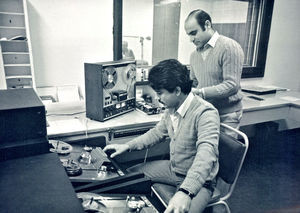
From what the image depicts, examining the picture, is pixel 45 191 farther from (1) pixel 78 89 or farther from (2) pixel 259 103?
(2) pixel 259 103

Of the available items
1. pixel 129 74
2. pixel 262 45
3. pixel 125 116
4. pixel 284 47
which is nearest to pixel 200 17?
pixel 129 74

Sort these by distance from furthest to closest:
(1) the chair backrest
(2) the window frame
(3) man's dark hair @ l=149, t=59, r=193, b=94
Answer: (2) the window frame → (1) the chair backrest → (3) man's dark hair @ l=149, t=59, r=193, b=94

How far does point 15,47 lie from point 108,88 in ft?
2.53

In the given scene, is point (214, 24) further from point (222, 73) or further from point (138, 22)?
point (222, 73)

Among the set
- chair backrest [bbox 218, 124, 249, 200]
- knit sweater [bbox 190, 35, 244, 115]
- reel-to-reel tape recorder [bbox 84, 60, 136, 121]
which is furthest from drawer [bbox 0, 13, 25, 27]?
chair backrest [bbox 218, 124, 249, 200]

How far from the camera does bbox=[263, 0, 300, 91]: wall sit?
10.6ft

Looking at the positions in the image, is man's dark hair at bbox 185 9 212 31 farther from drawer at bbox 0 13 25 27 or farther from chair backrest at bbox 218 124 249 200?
drawer at bbox 0 13 25 27

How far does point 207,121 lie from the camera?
126cm

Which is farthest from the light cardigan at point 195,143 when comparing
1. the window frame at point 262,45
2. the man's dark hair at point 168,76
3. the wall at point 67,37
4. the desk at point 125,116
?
the window frame at point 262,45

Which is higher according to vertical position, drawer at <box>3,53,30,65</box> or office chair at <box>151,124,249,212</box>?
drawer at <box>3,53,30,65</box>

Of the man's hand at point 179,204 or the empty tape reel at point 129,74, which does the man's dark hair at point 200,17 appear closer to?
the empty tape reel at point 129,74

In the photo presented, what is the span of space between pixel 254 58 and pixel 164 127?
7.13 ft

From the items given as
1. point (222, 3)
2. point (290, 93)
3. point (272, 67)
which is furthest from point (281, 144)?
point (222, 3)

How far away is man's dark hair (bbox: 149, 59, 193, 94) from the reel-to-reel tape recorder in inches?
25.1
